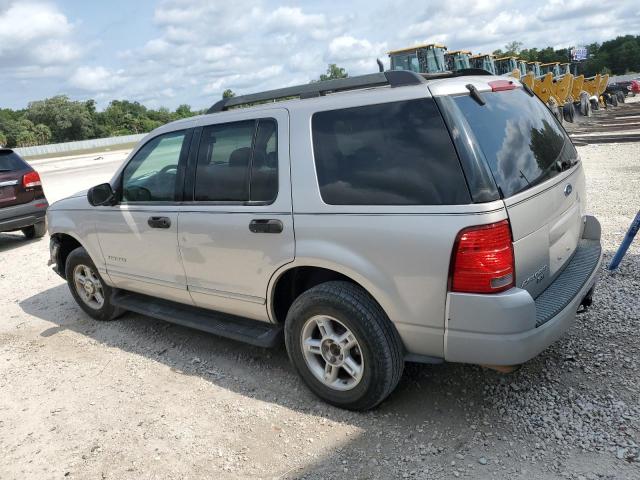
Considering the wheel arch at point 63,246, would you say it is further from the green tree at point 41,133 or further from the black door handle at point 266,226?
the green tree at point 41,133

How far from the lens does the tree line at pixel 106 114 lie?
80500 millimetres

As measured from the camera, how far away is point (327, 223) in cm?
306

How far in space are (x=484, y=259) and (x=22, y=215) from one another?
857cm

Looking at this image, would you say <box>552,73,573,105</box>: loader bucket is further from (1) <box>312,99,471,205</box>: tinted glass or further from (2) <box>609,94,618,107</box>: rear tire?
(1) <box>312,99,471,205</box>: tinted glass

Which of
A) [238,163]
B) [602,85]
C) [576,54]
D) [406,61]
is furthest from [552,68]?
[238,163]

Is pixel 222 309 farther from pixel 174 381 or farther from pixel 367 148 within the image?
pixel 367 148

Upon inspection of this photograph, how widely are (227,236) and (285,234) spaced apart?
0.53m

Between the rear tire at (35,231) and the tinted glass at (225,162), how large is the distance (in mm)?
7148

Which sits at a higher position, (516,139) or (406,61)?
(406,61)

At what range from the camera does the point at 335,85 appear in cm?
343

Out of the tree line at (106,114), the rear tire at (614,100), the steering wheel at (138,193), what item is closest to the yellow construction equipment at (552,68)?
the rear tire at (614,100)

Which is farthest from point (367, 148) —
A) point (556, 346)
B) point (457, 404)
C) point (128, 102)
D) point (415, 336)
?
point (128, 102)

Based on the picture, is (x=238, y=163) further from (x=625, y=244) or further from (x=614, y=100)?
(x=614, y=100)

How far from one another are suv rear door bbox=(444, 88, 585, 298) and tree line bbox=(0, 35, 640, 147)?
7199 cm
